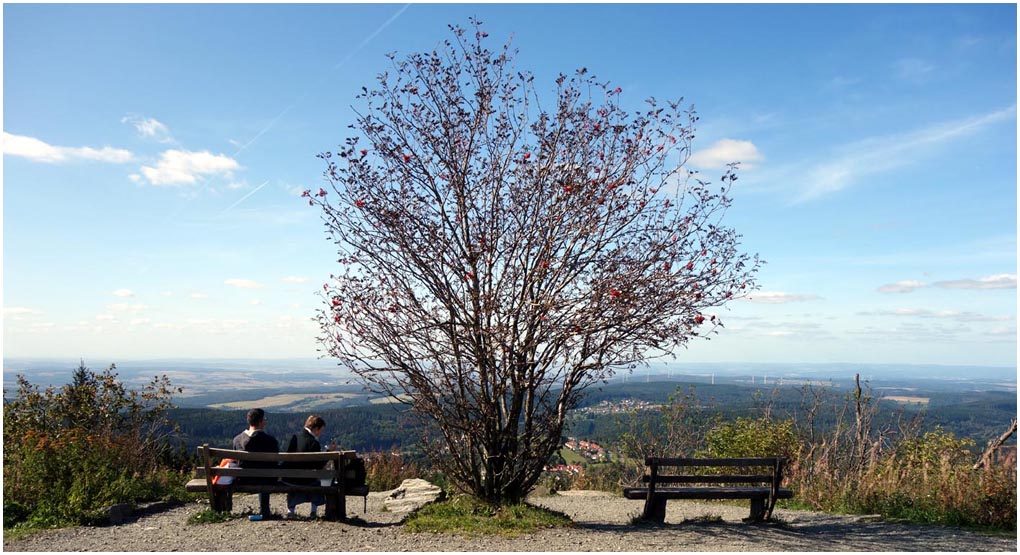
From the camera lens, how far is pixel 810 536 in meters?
8.17

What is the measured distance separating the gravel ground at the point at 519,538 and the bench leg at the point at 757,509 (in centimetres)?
18

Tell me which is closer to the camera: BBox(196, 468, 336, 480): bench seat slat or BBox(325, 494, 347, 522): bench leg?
BBox(196, 468, 336, 480): bench seat slat

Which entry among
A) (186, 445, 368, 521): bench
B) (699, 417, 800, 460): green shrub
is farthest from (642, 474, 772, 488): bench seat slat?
(699, 417, 800, 460): green shrub

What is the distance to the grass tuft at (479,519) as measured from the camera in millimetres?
7617

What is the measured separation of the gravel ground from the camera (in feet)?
23.2

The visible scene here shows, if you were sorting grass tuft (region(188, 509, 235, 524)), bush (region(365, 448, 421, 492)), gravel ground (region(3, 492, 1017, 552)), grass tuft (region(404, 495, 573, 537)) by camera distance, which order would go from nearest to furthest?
gravel ground (region(3, 492, 1017, 552)) < grass tuft (region(404, 495, 573, 537)) < grass tuft (region(188, 509, 235, 524)) < bush (region(365, 448, 421, 492))

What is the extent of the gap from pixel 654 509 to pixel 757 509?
1.49 metres

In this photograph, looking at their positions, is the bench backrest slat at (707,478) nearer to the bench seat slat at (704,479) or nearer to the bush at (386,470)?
the bench seat slat at (704,479)

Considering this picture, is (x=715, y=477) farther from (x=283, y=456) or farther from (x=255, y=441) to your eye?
(x=255, y=441)

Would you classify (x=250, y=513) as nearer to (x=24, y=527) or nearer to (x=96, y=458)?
(x=24, y=527)

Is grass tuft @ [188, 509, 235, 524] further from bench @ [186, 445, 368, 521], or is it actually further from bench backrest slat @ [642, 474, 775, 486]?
bench backrest slat @ [642, 474, 775, 486]

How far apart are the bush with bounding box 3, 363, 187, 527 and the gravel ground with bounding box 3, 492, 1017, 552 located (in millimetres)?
722

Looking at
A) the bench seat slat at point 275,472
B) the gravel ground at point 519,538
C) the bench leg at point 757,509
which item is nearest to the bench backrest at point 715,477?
the bench leg at point 757,509

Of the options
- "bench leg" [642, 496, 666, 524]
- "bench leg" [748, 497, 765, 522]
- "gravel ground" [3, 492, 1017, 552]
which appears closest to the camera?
"gravel ground" [3, 492, 1017, 552]
